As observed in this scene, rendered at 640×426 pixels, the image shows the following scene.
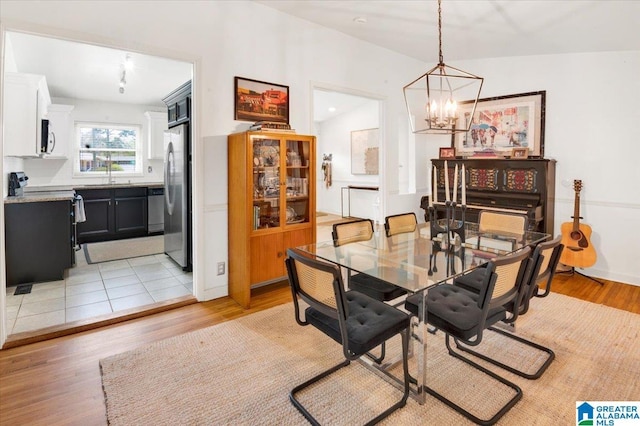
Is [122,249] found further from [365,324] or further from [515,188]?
[515,188]

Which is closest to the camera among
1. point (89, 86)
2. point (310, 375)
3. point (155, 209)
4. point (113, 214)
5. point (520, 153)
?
point (310, 375)

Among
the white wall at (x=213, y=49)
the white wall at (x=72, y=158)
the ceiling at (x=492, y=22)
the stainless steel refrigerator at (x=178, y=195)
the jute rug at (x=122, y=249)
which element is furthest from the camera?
the white wall at (x=72, y=158)

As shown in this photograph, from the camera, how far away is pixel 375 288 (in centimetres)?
258

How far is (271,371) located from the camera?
229 cm

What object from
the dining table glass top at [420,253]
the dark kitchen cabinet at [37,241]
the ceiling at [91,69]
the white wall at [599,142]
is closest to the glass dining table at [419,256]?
the dining table glass top at [420,253]

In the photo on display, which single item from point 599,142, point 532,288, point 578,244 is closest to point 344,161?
point 599,142

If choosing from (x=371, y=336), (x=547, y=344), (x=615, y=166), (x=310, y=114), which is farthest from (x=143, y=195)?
(x=615, y=166)

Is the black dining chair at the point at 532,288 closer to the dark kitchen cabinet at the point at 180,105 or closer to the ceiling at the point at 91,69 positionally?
the dark kitchen cabinet at the point at 180,105

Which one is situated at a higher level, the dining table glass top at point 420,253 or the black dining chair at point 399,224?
the black dining chair at point 399,224

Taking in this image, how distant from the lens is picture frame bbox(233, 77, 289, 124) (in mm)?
3529

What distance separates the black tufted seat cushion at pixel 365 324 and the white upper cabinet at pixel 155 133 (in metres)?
5.89

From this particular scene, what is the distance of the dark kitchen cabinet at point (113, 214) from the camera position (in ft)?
19.0

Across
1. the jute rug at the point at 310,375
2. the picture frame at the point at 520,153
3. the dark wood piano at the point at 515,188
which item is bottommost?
the jute rug at the point at 310,375

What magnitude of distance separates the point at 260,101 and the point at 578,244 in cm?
384
